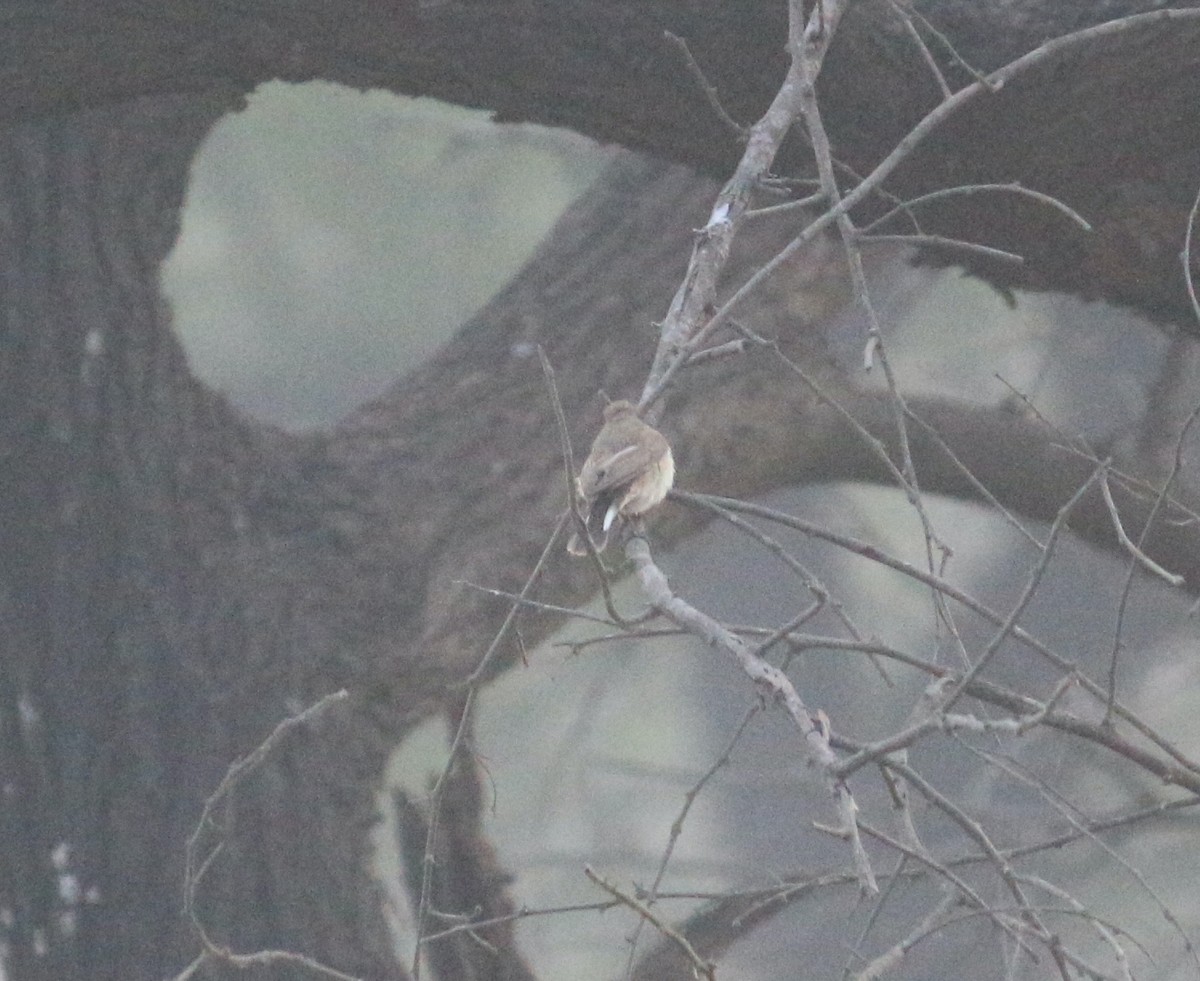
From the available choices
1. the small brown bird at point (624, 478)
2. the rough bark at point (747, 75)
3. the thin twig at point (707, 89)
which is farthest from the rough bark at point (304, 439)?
the small brown bird at point (624, 478)

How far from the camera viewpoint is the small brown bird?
2.09 m

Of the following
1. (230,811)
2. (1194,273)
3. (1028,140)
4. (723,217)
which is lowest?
(230,811)

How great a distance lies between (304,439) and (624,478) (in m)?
1.54

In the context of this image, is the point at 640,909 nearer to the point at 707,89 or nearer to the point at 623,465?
the point at 623,465

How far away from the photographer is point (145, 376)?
10.8ft

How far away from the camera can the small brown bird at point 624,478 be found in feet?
6.86

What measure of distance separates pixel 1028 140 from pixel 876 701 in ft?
9.68

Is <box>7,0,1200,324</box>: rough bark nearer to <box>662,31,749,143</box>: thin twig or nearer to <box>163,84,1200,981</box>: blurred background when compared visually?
<box>163,84,1200,981</box>: blurred background

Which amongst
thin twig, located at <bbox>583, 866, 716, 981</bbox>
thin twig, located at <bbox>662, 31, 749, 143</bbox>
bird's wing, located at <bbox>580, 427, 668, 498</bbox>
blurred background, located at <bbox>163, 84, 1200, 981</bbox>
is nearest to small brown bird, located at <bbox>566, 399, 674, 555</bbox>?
bird's wing, located at <bbox>580, 427, 668, 498</bbox>

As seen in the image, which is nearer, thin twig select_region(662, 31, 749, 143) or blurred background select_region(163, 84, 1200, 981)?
thin twig select_region(662, 31, 749, 143)

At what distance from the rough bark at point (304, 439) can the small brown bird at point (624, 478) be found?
2.77ft

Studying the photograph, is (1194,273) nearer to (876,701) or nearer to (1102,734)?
(1102,734)

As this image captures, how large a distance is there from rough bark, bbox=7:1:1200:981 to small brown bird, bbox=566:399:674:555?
843 mm

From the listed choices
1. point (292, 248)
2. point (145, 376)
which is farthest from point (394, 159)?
point (145, 376)
